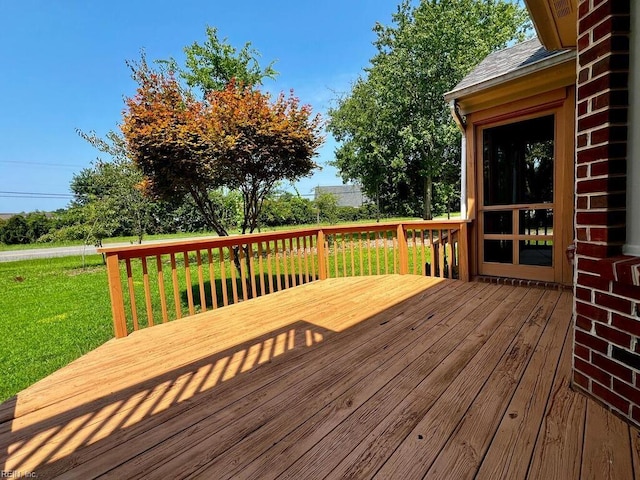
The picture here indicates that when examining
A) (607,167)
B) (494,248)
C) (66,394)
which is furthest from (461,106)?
(66,394)

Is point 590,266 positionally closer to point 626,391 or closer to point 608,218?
point 608,218

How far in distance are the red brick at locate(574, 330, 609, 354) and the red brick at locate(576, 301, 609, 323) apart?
0.32ft

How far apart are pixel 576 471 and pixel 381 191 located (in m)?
16.7

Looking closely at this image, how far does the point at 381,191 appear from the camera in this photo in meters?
17.2

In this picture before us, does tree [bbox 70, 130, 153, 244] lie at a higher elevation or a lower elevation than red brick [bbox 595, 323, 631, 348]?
higher

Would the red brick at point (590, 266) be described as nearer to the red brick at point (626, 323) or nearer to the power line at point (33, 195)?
the red brick at point (626, 323)

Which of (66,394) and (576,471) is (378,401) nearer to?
(576,471)

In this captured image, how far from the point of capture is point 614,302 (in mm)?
1321

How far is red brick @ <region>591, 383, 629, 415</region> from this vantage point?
1.32 metres

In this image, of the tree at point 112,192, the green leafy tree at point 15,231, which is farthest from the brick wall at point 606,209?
the green leafy tree at point 15,231

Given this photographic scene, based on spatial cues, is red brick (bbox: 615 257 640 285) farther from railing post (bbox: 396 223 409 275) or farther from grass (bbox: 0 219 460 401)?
railing post (bbox: 396 223 409 275)

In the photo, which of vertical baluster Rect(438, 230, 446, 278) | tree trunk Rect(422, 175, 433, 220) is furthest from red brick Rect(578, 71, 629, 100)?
tree trunk Rect(422, 175, 433, 220)

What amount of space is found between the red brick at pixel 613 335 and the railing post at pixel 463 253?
2604mm

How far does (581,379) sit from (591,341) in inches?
9.3
